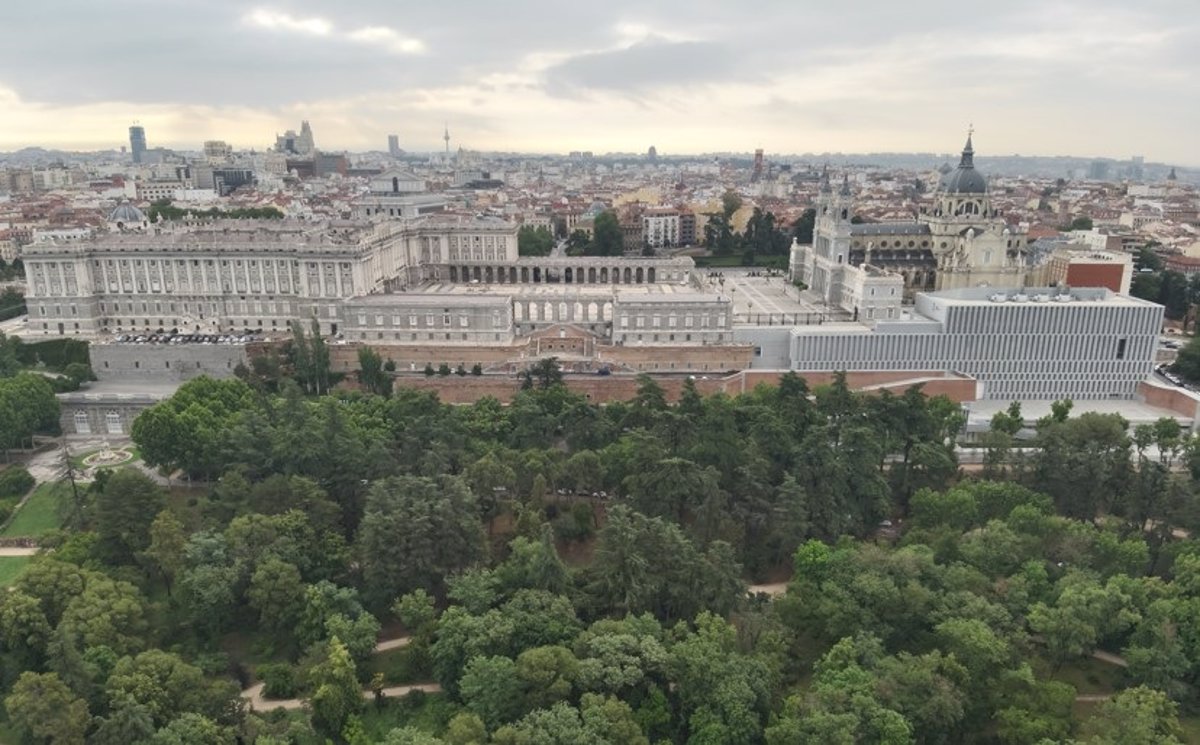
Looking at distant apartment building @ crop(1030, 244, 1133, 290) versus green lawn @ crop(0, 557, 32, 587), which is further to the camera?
distant apartment building @ crop(1030, 244, 1133, 290)

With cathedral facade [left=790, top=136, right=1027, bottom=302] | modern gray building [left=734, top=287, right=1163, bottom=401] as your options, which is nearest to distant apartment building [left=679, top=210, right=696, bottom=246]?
cathedral facade [left=790, top=136, right=1027, bottom=302]

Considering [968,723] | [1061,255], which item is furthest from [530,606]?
[1061,255]

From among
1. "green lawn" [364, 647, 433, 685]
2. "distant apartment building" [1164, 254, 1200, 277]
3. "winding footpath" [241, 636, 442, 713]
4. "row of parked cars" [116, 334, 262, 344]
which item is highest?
"distant apartment building" [1164, 254, 1200, 277]

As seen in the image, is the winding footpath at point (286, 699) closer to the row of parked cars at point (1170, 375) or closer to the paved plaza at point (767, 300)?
the paved plaza at point (767, 300)

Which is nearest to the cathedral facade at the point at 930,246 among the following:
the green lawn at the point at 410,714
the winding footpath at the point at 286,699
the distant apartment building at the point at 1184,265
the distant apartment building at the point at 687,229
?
the distant apartment building at the point at 1184,265

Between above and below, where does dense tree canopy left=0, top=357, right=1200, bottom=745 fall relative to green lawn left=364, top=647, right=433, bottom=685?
above

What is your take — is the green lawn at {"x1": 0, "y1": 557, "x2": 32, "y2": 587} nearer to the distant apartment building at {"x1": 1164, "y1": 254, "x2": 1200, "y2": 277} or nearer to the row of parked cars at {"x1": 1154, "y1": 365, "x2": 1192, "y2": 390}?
the row of parked cars at {"x1": 1154, "y1": 365, "x2": 1192, "y2": 390}
